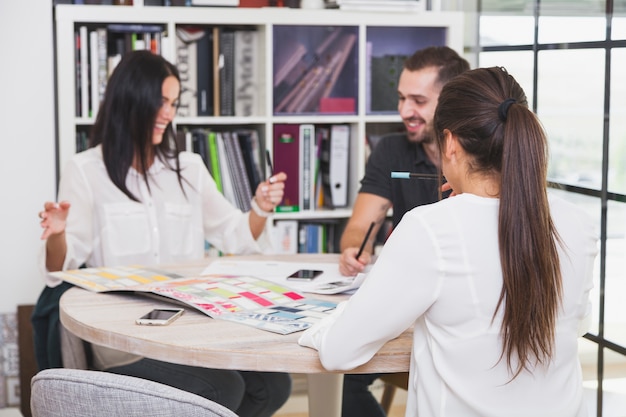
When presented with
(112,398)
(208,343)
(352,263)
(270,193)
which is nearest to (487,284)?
(208,343)

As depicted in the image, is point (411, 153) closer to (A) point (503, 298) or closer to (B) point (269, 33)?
(B) point (269, 33)

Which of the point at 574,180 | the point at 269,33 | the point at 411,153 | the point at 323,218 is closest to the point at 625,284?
the point at 574,180

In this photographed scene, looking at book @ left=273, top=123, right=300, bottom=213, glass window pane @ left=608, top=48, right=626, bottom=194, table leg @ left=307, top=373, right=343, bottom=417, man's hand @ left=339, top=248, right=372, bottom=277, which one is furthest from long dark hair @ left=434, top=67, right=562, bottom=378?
book @ left=273, top=123, right=300, bottom=213

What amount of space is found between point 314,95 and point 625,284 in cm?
140

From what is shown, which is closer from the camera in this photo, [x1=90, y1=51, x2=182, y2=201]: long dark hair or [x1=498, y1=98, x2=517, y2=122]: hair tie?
[x1=498, y1=98, x2=517, y2=122]: hair tie

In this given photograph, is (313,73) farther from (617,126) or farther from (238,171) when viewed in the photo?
(617,126)

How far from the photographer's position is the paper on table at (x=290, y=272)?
1.92 m

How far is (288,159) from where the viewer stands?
10.8ft

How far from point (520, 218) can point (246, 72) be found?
2.12 m

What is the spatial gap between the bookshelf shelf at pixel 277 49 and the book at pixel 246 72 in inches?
0.4

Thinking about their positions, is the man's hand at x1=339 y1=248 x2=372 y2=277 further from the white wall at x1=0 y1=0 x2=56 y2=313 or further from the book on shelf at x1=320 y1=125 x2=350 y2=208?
the white wall at x1=0 y1=0 x2=56 y2=313

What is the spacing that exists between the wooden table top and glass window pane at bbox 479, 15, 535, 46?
182 centimetres

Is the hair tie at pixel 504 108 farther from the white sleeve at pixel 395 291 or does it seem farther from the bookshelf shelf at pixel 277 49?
the bookshelf shelf at pixel 277 49

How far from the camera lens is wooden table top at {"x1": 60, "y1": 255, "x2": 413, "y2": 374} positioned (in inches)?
58.2
